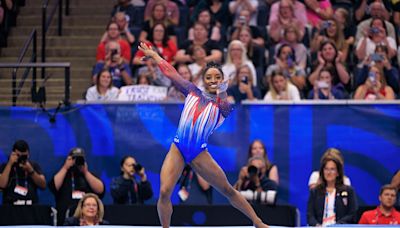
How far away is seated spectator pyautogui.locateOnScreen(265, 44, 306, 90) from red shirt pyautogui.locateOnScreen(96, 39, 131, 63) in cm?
222

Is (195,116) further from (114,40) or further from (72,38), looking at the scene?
(72,38)

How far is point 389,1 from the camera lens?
15.9m

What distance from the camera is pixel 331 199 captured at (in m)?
12.0

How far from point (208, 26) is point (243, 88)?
192 cm

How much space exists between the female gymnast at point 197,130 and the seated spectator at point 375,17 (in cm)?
584

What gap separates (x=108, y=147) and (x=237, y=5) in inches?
147

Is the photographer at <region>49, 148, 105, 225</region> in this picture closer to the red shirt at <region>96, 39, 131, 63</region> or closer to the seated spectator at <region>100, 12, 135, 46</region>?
the red shirt at <region>96, 39, 131, 63</region>

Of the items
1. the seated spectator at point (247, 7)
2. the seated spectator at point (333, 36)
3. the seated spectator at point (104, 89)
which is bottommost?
the seated spectator at point (104, 89)

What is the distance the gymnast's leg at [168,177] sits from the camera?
376 inches

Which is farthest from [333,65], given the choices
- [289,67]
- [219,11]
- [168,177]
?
[168,177]

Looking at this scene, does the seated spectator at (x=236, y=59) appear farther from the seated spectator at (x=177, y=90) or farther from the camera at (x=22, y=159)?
the camera at (x=22, y=159)

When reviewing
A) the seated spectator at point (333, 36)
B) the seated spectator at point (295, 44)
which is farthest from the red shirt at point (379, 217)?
the seated spectator at point (333, 36)

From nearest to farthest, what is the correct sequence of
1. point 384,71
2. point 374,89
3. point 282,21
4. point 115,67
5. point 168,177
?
point 168,177 < point 374,89 < point 384,71 < point 115,67 < point 282,21

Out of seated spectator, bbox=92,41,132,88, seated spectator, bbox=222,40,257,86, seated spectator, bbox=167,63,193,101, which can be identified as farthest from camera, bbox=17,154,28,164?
seated spectator, bbox=222,40,257,86
